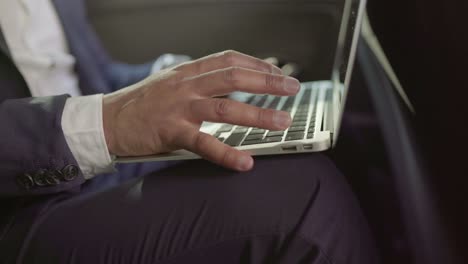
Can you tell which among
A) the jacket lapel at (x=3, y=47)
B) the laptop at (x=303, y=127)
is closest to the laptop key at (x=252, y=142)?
the laptop at (x=303, y=127)

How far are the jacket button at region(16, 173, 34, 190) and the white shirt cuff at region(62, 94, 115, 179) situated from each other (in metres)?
0.06

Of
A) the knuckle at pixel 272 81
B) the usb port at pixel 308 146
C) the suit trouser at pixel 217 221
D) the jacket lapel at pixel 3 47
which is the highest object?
the jacket lapel at pixel 3 47

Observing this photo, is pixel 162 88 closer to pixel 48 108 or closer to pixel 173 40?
pixel 48 108

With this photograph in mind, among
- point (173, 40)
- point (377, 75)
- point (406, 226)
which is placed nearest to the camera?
point (406, 226)

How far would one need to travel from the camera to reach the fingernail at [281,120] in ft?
1.97

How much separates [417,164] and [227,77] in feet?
0.90

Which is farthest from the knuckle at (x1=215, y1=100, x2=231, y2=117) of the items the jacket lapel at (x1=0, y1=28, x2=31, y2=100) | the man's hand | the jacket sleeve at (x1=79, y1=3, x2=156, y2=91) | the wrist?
the jacket sleeve at (x1=79, y1=3, x2=156, y2=91)

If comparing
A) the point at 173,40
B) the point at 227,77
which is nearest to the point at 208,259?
the point at 227,77

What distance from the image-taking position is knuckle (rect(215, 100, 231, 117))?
60 centimetres

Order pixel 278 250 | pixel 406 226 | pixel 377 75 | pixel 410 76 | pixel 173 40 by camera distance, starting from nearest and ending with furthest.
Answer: pixel 278 250, pixel 406 226, pixel 410 76, pixel 377 75, pixel 173 40

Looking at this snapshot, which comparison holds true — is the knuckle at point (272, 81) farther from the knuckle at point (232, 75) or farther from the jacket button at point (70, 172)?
the jacket button at point (70, 172)

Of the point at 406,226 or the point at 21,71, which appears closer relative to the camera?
the point at 406,226

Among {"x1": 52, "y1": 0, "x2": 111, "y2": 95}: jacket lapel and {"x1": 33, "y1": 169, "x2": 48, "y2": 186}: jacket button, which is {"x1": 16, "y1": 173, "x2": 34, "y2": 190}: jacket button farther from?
{"x1": 52, "y1": 0, "x2": 111, "y2": 95}: jacket lapel

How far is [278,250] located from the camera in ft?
1.79
